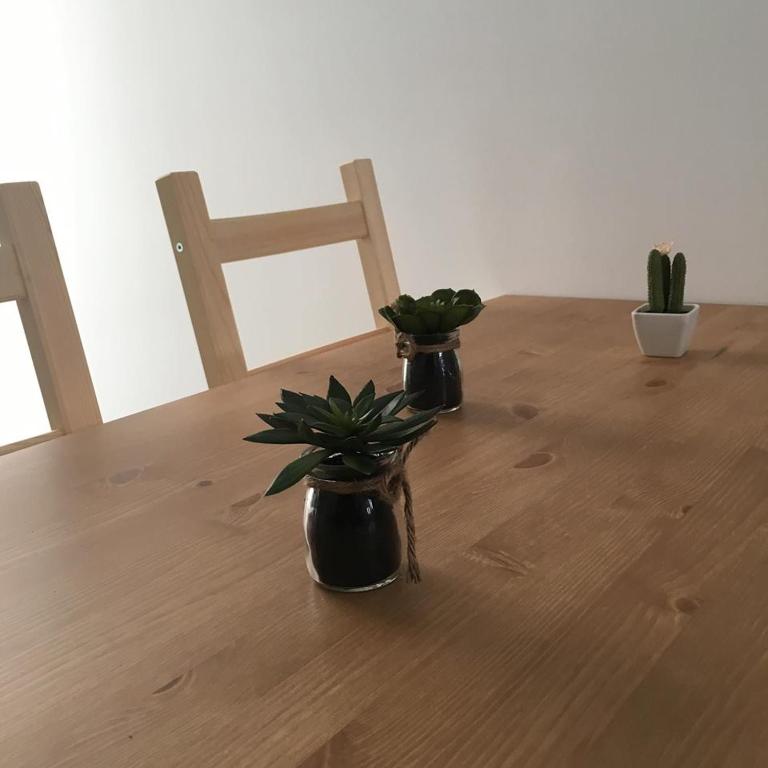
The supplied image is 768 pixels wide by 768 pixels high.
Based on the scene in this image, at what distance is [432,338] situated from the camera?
842 mm

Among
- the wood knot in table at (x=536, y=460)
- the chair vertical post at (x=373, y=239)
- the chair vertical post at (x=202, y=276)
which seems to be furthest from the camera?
the chair vertical post at (x=373, y=239)

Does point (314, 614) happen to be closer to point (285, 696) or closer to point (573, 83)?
point (285, 696)

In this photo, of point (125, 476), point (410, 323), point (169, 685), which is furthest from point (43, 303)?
point (169, 685)

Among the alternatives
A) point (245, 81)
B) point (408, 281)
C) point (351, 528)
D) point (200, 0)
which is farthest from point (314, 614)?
point (200, 0)

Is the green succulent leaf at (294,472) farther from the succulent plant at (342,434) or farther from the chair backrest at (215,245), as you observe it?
the chair backrest at (215,245)

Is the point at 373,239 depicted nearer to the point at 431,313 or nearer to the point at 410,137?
the point at 410,137

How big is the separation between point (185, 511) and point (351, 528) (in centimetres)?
22

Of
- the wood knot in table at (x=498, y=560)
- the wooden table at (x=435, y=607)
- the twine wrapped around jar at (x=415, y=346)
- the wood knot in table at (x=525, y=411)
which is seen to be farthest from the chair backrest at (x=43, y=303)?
the wood knot in table at (x=498, y=560)

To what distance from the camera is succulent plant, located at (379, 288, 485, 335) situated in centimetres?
83

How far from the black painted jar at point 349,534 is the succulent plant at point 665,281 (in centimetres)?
61

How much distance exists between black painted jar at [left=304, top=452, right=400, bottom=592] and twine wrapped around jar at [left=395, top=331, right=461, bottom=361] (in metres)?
0.34

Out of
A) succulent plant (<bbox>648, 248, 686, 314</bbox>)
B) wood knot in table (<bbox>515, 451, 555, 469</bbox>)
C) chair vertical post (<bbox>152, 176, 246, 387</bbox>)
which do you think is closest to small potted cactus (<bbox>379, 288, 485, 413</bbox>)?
wood knot in table (<bbox>515, 451, 555, 469</bbox>)

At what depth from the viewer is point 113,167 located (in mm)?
2646

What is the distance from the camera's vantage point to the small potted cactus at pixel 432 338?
834mm
